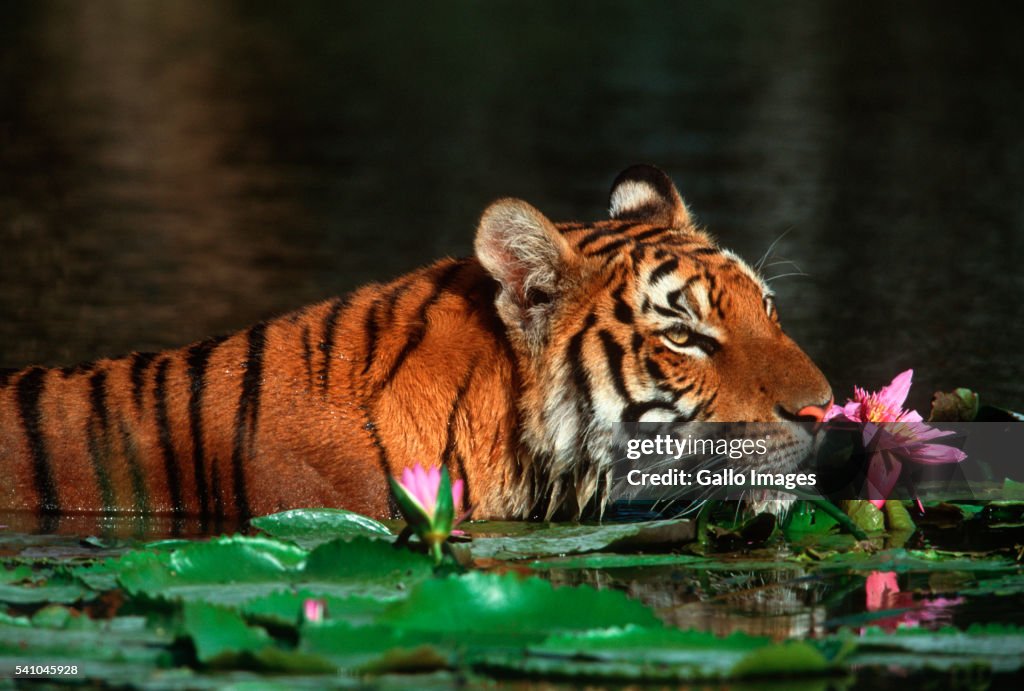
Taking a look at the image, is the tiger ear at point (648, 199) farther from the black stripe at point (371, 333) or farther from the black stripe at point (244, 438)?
the black stripe at point (244, 438)

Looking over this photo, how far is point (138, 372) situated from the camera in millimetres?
4070

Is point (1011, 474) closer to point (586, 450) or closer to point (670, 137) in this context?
point (586, 450)

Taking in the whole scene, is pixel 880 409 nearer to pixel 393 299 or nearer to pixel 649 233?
pixel 649 233

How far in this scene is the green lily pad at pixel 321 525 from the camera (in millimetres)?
3594

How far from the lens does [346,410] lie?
3902 mm

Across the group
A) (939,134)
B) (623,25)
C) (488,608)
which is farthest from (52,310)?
(623,25)

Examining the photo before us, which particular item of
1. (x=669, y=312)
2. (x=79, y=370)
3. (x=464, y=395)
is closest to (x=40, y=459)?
Answer: (x=79, y=370)

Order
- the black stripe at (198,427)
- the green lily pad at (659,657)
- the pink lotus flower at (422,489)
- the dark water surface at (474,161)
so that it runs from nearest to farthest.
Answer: the green lily pad at (659,657), the pink lotus flower at (422,489), the black stripe at (198,427), the dark water surface at (474,161)

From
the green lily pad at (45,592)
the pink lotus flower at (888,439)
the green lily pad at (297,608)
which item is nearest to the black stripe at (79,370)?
the green lily pad at (45,592)

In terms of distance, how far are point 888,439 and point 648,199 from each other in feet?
3.01

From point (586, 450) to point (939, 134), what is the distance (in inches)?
418

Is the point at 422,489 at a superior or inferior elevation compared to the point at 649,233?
inferior

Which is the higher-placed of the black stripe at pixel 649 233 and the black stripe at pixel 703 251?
the black stripe at pixel 649 233

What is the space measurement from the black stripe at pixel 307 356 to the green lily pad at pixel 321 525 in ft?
1.46
